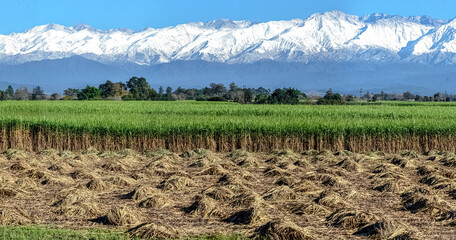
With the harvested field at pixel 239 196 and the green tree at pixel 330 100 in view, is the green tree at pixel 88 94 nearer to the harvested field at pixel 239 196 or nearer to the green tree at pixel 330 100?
the green tree at pixel 330 100

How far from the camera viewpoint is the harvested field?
1088cm

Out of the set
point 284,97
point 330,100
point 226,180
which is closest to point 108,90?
point 284,97

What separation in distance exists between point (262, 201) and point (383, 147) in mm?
11893

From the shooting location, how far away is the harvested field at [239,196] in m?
10.9

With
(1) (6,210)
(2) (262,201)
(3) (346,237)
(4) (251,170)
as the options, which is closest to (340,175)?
(4) (251,170)

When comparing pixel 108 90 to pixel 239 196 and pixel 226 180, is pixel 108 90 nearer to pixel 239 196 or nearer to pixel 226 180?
pixel 226 180

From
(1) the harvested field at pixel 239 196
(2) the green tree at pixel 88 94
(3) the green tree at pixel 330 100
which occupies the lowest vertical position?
(1) the harvested field at pixel 239 196

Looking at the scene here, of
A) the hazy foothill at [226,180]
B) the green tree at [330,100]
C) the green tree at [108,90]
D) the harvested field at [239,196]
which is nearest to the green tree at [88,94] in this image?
the green tree at [108,90]

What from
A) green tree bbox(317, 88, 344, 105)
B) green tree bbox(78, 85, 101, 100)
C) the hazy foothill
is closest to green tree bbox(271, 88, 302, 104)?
green tree bbox(317, 88, 344, 105)

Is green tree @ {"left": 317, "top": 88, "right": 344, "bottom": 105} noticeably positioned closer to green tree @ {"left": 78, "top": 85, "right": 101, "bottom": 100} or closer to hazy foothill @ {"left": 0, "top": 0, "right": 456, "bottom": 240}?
green tree @ {"left": 78, "top": 85, "right": 101, "bottom": 100}

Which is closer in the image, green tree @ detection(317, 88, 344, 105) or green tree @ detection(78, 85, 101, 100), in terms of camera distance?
green tree @ detection(317, 88, 344, 105)

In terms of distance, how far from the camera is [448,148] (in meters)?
23.8

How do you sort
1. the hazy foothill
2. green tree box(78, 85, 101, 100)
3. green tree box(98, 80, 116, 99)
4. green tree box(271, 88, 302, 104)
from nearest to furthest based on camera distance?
the hazy foothill, green tree box(271, 88, 302, 104), green tree box(78, 85, 101, 100), green tree box(98, 80, 116, 99)

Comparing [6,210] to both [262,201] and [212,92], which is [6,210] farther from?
[212,92]
